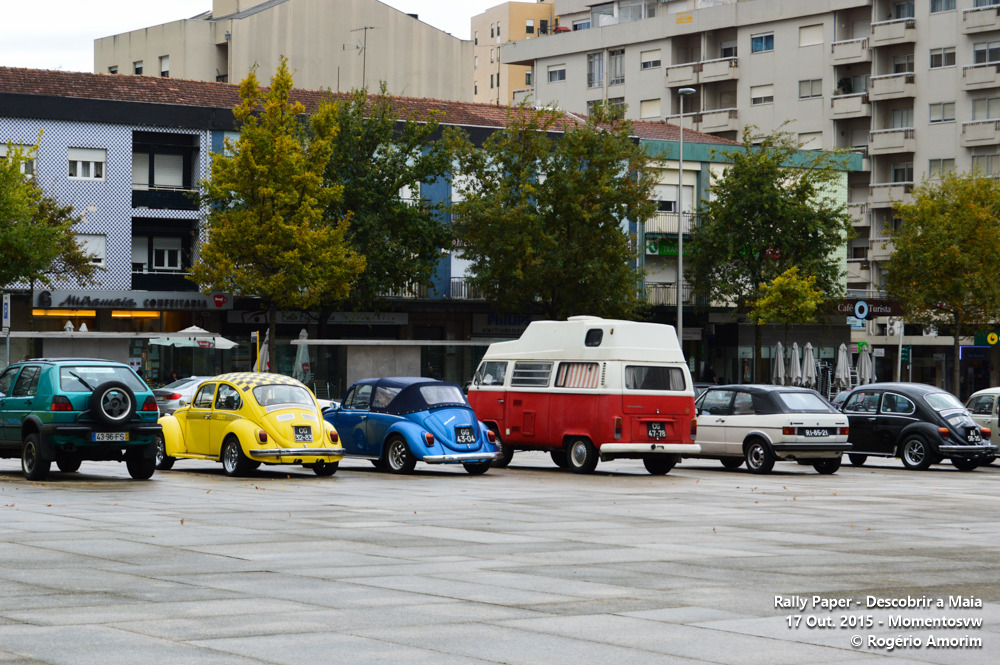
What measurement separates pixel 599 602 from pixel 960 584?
9.52 ft

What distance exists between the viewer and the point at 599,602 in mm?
9234

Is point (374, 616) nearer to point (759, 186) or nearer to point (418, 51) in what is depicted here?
point (759, 186)

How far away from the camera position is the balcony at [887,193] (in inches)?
3014

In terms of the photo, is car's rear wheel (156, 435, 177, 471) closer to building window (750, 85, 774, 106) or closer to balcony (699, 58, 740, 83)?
building window (750, 85, 774, 106)

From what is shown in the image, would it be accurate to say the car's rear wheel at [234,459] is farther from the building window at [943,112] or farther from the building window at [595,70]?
the building window at [595,70]

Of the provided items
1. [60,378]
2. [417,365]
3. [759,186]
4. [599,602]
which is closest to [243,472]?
[60,378]

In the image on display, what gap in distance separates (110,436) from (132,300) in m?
30.1

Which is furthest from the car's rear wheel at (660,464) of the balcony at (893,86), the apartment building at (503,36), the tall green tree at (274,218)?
the apartment building at (503,36)

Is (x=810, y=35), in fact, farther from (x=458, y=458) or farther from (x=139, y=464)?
(x=139, y=464)

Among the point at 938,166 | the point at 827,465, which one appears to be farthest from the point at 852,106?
the point at 827,465

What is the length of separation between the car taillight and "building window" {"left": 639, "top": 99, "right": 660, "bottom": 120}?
68.6m

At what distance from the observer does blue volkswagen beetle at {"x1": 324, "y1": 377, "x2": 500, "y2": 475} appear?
23.0 m

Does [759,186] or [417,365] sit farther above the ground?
[759,186]

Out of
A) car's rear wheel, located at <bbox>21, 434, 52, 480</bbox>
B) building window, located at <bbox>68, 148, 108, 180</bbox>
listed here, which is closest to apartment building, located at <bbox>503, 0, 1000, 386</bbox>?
building window, located at <bbox>68, 148, 108, 180</bbox>
